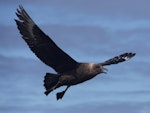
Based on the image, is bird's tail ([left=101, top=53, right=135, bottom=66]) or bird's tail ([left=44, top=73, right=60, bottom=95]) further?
bird's tail ([left=101, top=53, right=135, bottom=66])

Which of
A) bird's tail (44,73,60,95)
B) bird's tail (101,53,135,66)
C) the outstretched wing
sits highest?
bird's tail (101,53,135,66)

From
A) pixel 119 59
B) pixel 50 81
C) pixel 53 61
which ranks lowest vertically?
pixel 50 81

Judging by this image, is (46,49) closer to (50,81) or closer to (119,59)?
(50,81)

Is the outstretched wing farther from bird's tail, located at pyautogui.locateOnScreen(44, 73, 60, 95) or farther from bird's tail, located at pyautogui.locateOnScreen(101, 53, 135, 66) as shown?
bird's tail, located at pyautogui.locateOnScreen(101, 53, 135, 66)

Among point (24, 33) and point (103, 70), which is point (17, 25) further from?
point (103, 70)

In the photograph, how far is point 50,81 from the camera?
A: 43.5 feet

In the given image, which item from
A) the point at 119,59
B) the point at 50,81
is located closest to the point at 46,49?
the point at 50,81

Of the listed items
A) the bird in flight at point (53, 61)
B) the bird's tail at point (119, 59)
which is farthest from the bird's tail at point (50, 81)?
the bird's tail at point (119, 59)

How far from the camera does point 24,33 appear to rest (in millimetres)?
13672

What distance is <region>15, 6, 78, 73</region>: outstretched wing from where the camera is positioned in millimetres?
13195

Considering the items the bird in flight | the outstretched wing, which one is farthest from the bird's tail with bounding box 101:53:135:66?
the outstretched wing

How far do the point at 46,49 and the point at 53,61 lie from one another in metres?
0.38

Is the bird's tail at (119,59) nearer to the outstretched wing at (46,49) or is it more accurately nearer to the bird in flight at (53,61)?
the bird in flight at (53,61)

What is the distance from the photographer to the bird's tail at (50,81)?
1321 centimetres
